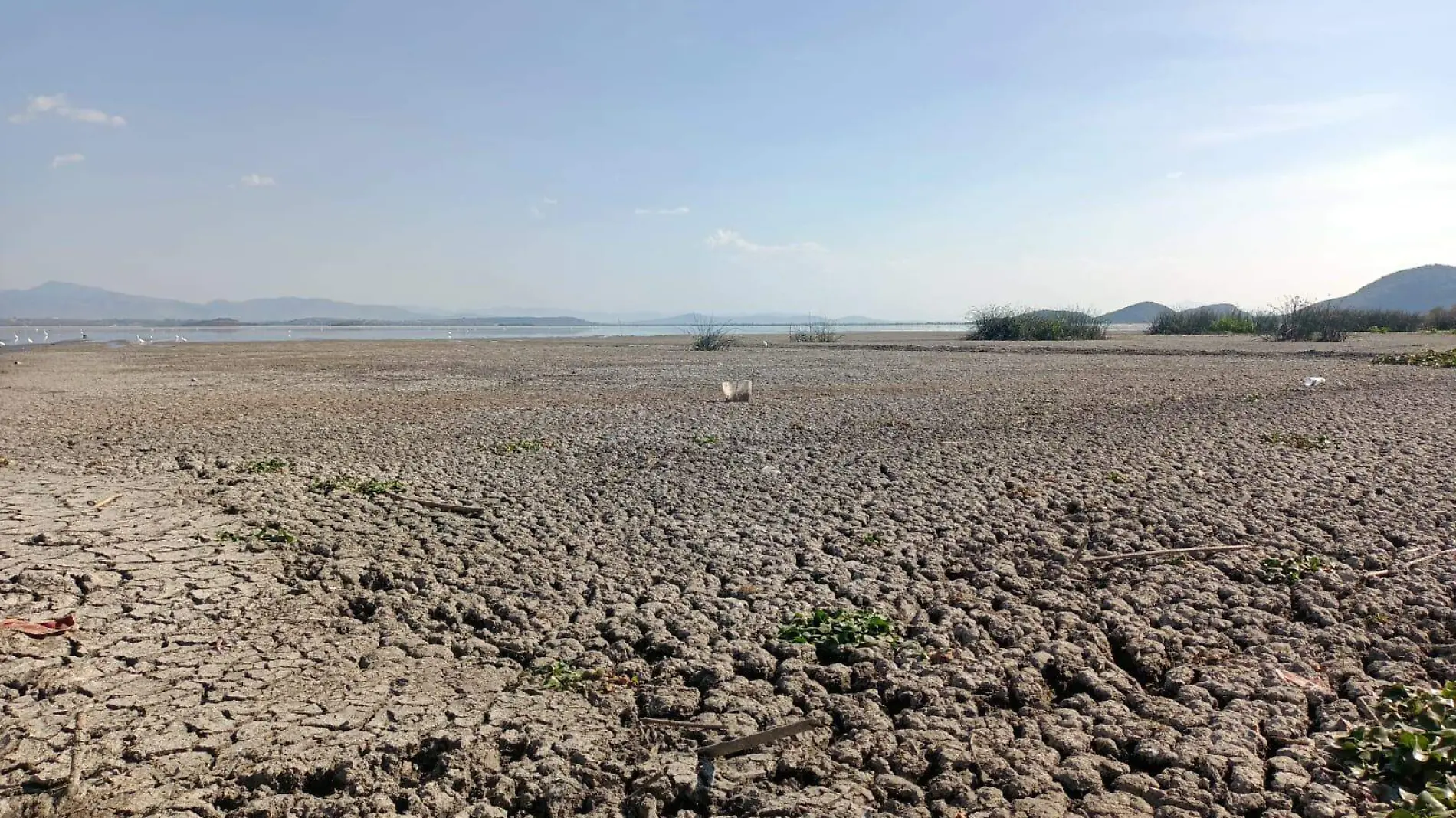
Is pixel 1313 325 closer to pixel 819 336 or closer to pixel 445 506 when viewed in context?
pixel 819 336

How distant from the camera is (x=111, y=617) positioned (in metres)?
3.46

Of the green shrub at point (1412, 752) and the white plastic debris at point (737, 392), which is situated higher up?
the white plastic debris at point (737, 392)

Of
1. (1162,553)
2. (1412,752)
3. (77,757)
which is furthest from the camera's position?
(1162,553)

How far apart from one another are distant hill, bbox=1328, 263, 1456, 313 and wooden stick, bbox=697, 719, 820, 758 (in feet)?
399

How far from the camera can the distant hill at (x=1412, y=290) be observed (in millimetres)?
103875

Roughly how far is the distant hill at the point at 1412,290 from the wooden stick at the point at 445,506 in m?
121

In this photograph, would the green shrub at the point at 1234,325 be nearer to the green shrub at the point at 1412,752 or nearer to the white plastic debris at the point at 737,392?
the white plastic debris at the point at 737,392

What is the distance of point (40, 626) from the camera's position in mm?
3332

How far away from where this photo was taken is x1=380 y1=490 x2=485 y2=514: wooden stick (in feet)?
17.2

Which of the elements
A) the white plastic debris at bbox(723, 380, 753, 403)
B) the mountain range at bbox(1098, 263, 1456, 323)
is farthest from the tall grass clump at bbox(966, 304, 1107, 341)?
the mountain range at bbox(1098, 263, 1456, 323)

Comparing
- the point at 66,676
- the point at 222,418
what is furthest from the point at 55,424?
the point at 66,676

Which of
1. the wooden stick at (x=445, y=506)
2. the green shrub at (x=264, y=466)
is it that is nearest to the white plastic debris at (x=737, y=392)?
the green shrub at (x=264, y=466)

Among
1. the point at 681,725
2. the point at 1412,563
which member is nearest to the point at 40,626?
the point at 681,725

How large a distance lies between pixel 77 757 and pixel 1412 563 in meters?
5.04
